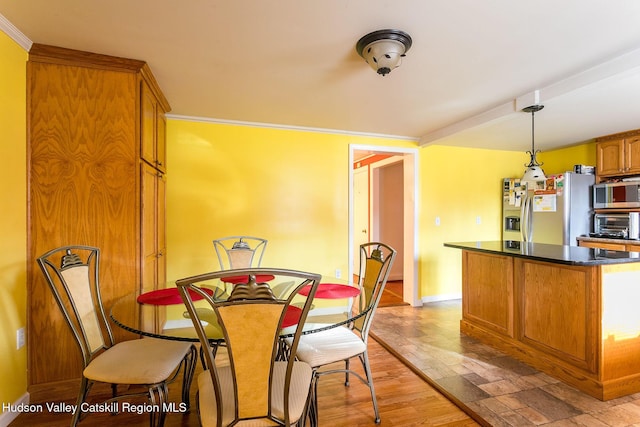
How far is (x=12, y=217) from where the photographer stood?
5.78 feet

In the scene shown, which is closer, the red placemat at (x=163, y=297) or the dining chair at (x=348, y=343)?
the dining chair at (x=348, y=343)

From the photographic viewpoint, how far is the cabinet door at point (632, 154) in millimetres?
3496

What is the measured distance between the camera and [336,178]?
3.77m

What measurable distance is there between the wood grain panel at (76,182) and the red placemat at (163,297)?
26 cm

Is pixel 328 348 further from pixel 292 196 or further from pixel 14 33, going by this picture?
pixel 14 33

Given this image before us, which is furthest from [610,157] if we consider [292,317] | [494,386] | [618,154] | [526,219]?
[292,317]

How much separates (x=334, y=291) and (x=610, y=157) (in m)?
4.07

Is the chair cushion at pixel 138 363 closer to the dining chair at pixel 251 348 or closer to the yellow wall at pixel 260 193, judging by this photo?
the dining chair at pixel 251 348

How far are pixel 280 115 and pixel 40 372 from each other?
275 cm

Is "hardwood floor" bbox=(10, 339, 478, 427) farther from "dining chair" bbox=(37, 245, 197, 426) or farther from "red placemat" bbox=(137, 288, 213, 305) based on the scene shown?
"red placemat" bbox=(137, 288, 213, 305)

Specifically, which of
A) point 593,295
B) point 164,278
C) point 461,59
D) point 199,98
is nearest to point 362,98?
point 461,59

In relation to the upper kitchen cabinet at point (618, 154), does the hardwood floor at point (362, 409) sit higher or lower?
lower

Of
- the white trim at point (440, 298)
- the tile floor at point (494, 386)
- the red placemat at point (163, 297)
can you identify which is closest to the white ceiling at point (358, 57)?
the red placemat at point (163, 297)

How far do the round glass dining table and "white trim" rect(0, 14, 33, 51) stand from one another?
1.63 metres
